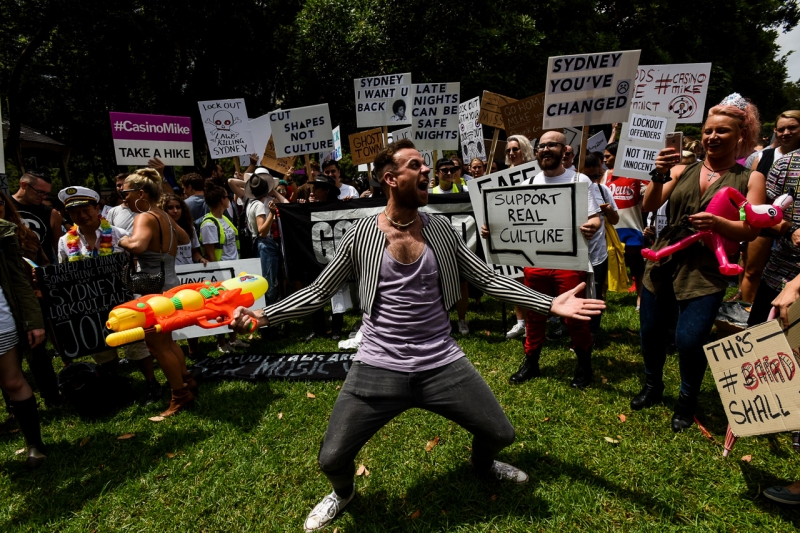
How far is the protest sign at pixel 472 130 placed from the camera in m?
9.76

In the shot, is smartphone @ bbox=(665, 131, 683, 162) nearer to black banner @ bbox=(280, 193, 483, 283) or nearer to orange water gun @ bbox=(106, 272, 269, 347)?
black banner @ bbox=(280, 193, 483, 283)

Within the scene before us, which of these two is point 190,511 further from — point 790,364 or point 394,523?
point 790,364

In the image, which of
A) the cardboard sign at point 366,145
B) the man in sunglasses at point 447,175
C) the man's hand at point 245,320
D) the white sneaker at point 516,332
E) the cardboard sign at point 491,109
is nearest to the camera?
the man's hand at point 245,320

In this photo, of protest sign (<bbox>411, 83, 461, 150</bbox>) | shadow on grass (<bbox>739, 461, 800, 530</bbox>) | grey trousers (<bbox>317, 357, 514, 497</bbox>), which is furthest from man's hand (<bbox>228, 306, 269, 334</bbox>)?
protest sign (<bbox>411, 83, 461, 150</bbox>)

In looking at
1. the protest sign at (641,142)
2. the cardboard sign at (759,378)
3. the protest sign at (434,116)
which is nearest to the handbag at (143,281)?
the cardboard sign at (759,378)

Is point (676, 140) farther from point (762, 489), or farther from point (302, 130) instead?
point (302, 130)

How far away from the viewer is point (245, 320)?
254cm

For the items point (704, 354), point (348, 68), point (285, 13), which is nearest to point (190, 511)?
point (704, 354)

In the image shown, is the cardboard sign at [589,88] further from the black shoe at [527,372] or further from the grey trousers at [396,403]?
the grey trousers at [396,403]

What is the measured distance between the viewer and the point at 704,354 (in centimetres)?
339

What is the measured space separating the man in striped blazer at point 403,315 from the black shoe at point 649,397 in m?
1.78

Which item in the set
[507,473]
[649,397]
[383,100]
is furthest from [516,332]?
[383,100]

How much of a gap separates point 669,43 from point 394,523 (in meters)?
24.1

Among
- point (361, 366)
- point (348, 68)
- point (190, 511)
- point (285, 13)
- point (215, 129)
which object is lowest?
point (190, 511)
